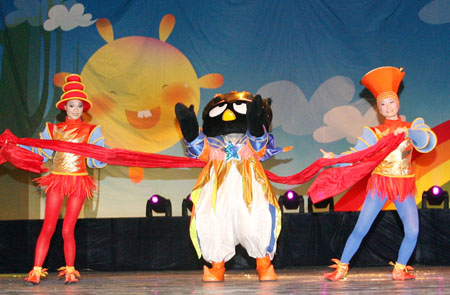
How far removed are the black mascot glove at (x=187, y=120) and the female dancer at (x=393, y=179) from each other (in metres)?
0.97

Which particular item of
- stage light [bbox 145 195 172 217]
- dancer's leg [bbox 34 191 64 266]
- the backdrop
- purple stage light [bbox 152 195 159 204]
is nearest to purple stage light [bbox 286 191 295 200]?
the backdrop

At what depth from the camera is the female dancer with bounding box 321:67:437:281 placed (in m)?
3.88

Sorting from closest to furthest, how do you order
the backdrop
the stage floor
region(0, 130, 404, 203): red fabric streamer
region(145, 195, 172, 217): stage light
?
1. the stage floor
2. region(0, 130, 404, 203): red fabric streamer
3. region(145, 195, 172, 217): stage light
4. the backdrop

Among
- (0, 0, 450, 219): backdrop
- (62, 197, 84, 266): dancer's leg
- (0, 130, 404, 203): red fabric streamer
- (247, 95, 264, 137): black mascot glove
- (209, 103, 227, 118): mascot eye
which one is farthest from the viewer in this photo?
(0, 0, 450, 219): backdrop

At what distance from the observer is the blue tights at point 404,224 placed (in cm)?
387

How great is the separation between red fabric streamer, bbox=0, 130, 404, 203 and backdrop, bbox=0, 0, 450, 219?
177 centimetres

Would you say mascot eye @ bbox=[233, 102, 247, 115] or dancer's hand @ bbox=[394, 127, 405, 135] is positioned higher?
mascot eye @ bbox=[233, 102, 247, 115]

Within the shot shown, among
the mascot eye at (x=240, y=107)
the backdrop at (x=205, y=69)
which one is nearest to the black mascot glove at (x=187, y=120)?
the mascot eye at (x=240, y=107)

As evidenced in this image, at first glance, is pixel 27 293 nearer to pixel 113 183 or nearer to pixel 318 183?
pixel 318 183

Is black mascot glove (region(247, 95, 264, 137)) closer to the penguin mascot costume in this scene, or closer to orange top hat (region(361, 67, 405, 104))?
the penguin mascot costume

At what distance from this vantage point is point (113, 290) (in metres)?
3.60

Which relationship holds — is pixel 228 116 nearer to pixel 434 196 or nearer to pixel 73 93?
pixel 73 93

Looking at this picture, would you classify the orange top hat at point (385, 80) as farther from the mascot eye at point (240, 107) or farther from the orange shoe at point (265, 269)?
the orange shoe at point (265, 269)

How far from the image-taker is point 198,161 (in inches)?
168
